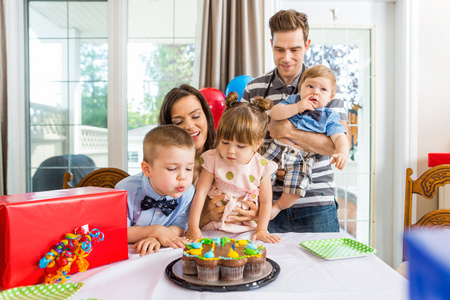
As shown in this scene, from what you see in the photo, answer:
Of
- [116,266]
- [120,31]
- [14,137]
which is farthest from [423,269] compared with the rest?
[14,137]

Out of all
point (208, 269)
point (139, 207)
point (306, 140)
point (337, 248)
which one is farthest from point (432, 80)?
point (208, 269)

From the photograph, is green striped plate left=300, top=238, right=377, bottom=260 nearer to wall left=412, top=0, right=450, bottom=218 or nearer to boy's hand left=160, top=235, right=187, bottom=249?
boy's hand left=160, top=235, right=187, bottom=249

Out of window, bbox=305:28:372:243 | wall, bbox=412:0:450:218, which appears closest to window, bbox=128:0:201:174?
window, bbox=305:28:372:243

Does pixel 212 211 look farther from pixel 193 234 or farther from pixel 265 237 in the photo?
pixel 265 237

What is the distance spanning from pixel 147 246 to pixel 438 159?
2681 mm

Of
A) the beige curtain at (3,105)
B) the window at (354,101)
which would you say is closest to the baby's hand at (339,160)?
the window at (354,101)

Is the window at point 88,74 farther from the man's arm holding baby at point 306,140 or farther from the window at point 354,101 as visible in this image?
the man's arm holding baby at point 306,140

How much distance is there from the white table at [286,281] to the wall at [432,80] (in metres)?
2.55

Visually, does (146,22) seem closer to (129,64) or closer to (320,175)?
(129,64)

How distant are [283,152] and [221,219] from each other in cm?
49

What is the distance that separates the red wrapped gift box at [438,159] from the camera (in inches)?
114

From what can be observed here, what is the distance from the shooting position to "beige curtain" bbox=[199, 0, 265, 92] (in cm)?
301

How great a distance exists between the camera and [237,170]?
4.95 feet

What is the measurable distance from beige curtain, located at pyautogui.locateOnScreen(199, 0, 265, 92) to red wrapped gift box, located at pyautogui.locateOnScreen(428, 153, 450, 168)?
159cm
